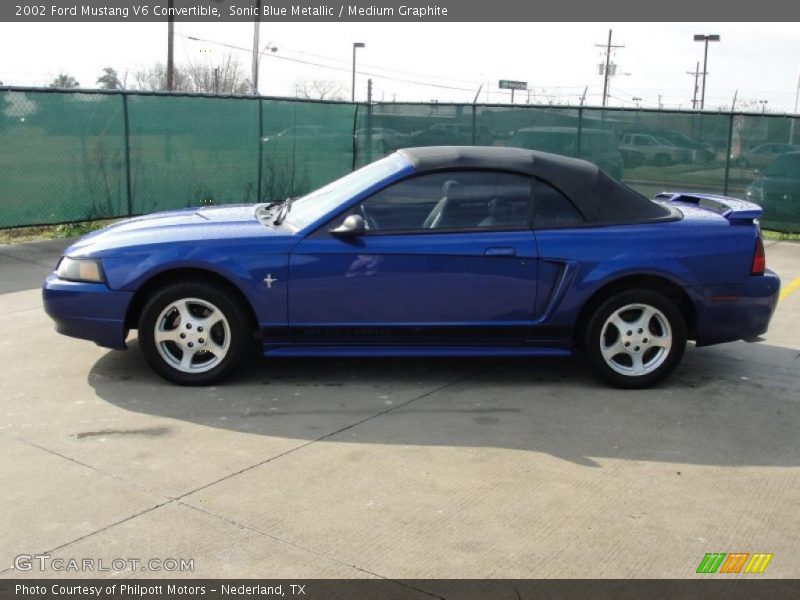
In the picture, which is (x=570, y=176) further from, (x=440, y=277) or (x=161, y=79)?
(x=161, y=79)

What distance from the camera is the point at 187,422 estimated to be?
5.29 m

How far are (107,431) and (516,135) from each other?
1240 centimetres

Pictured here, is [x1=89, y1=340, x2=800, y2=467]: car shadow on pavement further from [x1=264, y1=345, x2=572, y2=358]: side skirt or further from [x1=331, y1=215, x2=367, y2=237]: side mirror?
[x1=331, y1=215, x2=367, y2=237]: side mirror

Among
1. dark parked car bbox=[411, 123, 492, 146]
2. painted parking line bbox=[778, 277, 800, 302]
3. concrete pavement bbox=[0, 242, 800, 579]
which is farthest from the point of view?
dark parked car bbox=[411, 123, 492, 146]

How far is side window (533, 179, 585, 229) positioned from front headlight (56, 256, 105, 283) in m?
2.88

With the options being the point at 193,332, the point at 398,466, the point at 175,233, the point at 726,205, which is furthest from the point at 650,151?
the point at 398,466

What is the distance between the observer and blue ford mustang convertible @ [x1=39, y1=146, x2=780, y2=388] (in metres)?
5.81

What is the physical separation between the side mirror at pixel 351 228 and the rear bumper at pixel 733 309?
2.25 meters

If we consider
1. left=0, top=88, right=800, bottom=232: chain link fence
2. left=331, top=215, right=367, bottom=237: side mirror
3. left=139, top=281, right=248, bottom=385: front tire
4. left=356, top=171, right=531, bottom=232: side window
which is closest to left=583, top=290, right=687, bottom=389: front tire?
left=356, top=171, right=531, bottom=232: side window

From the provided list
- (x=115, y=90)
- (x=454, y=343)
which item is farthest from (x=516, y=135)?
(x=454, y=343)

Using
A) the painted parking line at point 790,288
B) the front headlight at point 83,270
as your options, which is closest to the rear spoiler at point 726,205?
the painted parking line at point 790,288

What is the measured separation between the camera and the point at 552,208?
6.06 meters

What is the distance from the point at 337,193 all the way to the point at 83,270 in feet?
5.77
